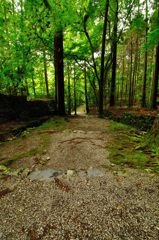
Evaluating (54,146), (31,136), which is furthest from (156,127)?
(31,136)

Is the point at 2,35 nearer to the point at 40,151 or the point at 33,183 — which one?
the point at 40,151

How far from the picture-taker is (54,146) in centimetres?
412

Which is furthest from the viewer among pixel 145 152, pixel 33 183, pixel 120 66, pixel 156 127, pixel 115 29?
pixel 120 66

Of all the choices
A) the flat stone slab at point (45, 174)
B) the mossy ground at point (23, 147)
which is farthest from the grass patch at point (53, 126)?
the flat stone slab at point (45, 174)

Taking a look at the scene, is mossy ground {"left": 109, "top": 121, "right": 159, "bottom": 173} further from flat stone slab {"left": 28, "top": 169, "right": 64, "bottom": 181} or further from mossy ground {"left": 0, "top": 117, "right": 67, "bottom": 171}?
mossy ground {"left": 0, "top": 117, "right": 67, "bottom": 171}

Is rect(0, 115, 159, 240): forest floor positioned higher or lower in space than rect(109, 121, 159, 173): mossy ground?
lower

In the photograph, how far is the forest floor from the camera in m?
1.67

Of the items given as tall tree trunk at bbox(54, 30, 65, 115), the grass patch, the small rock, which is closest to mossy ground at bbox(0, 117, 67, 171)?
the grass patch

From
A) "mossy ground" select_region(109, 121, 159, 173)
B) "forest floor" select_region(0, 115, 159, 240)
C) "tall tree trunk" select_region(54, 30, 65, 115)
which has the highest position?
"tall tree trunk" select_region(54, 30, 65, 115)

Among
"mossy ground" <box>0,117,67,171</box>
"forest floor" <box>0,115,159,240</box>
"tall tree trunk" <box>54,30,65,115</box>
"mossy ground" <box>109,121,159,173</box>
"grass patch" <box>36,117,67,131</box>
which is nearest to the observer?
"forest floor" <box>0,115,159,240</box>

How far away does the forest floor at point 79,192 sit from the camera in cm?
167

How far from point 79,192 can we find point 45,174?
2.67 feet

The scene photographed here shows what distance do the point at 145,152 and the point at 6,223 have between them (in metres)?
2.98

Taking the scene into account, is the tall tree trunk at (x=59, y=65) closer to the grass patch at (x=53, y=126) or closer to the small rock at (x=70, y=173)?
the grass patch at (x=53, y=126)
